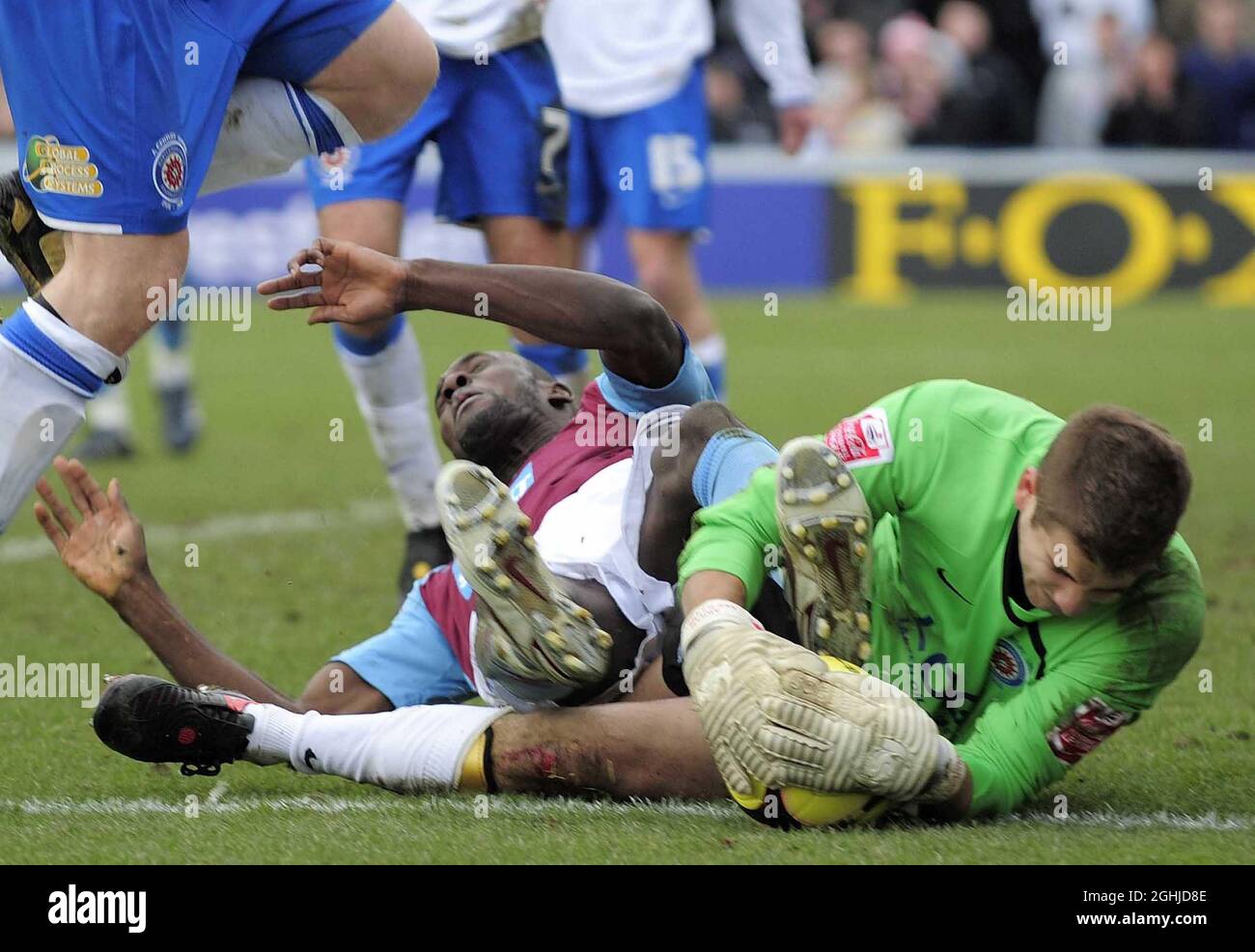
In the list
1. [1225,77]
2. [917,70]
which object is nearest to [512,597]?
[917,70]

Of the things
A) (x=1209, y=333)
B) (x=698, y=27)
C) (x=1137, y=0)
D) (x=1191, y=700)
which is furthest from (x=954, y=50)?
(x=1191, y=700)

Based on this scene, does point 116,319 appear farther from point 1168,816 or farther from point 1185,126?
point 1185,126

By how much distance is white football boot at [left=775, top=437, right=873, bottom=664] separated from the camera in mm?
3197

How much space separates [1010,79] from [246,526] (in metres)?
10.4

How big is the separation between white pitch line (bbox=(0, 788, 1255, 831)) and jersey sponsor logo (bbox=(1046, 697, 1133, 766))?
5.1 inches

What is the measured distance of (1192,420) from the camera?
30.4 ft

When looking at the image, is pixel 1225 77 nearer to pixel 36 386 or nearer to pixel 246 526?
pixel 246 526

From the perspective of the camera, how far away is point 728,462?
12.0ft

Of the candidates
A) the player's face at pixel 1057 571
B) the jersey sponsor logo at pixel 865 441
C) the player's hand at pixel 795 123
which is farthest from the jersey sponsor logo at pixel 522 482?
the player's hand at pixel 795 123

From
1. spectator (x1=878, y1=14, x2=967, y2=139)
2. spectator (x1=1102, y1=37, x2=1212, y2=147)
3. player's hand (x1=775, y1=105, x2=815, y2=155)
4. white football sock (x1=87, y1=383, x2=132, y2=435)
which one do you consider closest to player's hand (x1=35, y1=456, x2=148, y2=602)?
player's hand (x1=775, y1=105, x2=815, y2=155)

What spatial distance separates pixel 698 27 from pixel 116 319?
3557mm

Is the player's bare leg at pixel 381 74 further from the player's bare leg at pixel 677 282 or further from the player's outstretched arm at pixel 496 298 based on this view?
the player's bare leg at pixel 677 282

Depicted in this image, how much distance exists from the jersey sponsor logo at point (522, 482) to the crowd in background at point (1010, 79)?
11053 mm
